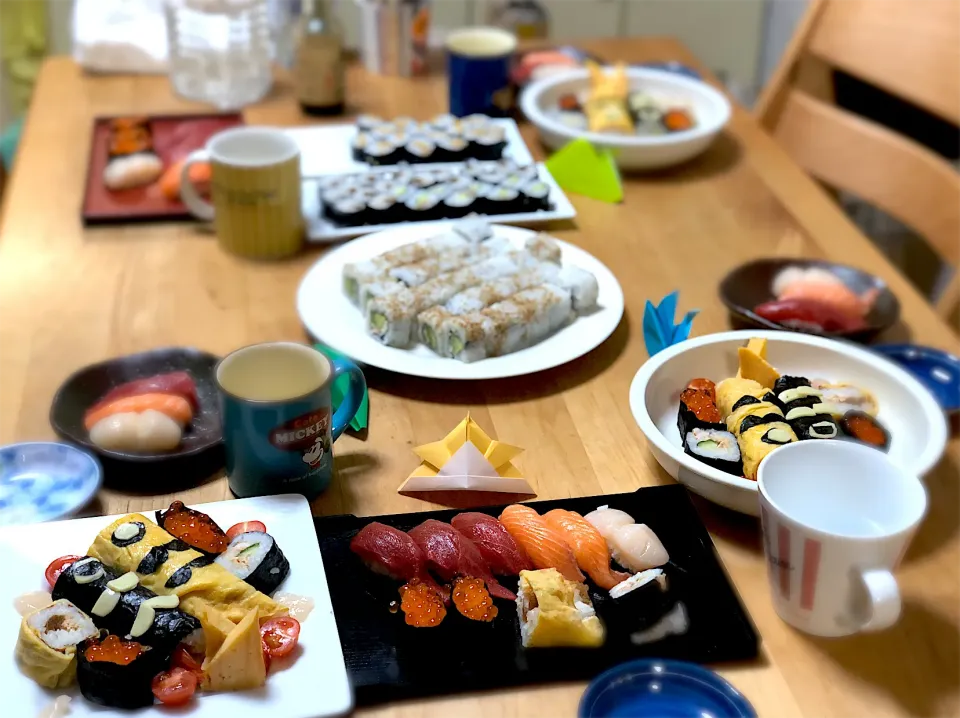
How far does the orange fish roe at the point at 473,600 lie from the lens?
0.78m

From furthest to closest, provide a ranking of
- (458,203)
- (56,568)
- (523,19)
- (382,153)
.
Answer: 1. (523,19)
2. (382,153)
3. (458,203)
4. (56,568)

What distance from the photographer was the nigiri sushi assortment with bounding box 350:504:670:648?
2.50 ft

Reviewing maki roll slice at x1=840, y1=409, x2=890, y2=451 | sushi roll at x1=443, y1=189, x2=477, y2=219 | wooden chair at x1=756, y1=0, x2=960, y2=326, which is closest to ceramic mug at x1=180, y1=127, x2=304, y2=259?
sushi roll at x1=443, y1=189, x2=477, y2=219

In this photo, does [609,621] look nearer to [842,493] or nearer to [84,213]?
[842,493]

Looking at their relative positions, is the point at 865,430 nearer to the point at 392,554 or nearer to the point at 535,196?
the point at 392,554

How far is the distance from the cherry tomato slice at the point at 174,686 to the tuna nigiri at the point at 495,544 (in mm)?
244

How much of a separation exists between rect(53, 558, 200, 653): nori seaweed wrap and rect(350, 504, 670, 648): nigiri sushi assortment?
0.16 meters

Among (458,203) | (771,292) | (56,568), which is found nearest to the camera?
(56,568)

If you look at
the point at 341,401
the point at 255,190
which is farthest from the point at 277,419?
the point at 255,190

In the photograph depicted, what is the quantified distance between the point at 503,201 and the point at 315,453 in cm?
62

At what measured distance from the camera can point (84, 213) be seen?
1385 mm

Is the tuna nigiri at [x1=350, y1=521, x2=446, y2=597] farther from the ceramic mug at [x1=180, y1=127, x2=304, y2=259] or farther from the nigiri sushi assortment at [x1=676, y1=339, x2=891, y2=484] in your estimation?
the ceramic mug at [x1=180, y1=127, x2=304, y2=259]

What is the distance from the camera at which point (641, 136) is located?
158 cm

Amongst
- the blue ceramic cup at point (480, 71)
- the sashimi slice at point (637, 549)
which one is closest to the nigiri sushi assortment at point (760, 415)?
the sashimi slice at point (637, 549)
